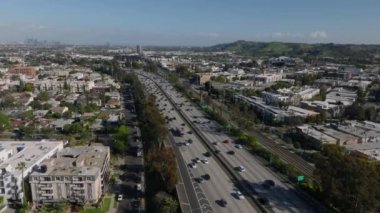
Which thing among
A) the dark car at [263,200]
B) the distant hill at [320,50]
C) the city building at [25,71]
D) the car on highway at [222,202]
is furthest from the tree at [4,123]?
the distant hill at [320,50]

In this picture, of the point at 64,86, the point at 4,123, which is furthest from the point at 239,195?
the point at 64,86

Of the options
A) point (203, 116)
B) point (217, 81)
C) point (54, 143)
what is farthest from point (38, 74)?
point (54, 143)

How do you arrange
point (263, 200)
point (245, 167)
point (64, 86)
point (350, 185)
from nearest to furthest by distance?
1. point (350, 185)
2. point (263, 200)
3. point (245, 167)
4. point (64, 86)

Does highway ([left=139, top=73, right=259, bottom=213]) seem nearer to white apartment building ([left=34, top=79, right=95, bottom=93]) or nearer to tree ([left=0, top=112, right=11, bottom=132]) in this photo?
Answer: tree ([left=0, top=112, right=11, bottom=132])

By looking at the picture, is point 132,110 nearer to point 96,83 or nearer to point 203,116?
point 203,116

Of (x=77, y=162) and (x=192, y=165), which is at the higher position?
(x=77, y=162)

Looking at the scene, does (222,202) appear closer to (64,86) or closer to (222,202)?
(222,202)

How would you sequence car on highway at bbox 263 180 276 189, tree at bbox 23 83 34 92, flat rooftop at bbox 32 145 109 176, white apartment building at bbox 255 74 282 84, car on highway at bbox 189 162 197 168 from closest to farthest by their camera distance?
flat rooftop at bbox 32 145 109 176 → car on highway at bbox 263 180 276 189 → car on highway at bbox 189 162 197 168 → tree at bbox 23 83 34 92 → white apartment building at bbox 255 74 282 84

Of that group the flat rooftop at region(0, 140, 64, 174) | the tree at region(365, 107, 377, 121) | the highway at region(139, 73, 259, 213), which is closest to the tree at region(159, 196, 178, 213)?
the highway at region(139, 73, 259, 213)

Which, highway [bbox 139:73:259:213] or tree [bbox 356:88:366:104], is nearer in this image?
highway [bbox 139:73:259:213]
